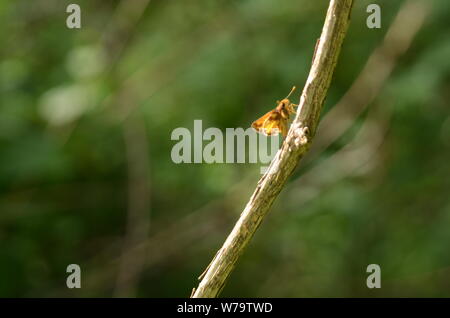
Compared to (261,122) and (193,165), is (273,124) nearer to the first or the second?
(261,122)

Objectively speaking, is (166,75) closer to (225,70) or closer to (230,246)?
(225,70)

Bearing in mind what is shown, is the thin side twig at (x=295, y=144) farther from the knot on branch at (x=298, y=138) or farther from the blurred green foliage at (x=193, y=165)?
the blurred green foliage at (x=193, y=165)

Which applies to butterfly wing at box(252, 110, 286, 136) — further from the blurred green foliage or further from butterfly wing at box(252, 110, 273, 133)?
the blurred green foliage

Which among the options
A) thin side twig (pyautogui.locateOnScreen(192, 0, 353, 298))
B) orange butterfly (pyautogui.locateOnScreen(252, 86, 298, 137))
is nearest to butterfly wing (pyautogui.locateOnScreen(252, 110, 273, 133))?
orange butterfly (pyautogui.locateOnScreen(252, 86, 298, 137))

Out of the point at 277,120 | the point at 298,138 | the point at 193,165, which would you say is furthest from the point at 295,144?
the point at 193,165
